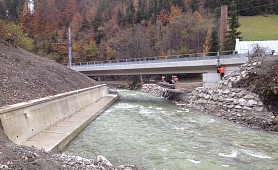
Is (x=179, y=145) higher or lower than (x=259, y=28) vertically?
lower

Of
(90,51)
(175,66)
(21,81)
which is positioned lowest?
(21,81)

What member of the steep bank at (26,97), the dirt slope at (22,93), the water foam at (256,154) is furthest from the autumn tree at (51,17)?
the water foam at (256,154)

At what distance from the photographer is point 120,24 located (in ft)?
289

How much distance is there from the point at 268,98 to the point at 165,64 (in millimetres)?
14977

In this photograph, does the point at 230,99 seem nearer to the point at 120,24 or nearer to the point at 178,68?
the point at 178,68

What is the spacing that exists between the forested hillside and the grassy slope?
322cm

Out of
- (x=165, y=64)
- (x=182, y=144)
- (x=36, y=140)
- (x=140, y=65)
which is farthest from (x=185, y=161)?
(x=140, y=65)

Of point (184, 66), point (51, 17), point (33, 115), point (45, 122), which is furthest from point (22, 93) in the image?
point (51, 17)

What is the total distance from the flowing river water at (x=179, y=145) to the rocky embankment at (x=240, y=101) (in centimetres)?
131

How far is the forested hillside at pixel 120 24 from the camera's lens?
193 ft

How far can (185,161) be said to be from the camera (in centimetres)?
888

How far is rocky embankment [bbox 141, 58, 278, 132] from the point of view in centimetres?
1551

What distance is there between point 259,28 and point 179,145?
71.1m

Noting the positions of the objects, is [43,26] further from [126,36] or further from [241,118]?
[241,118]
